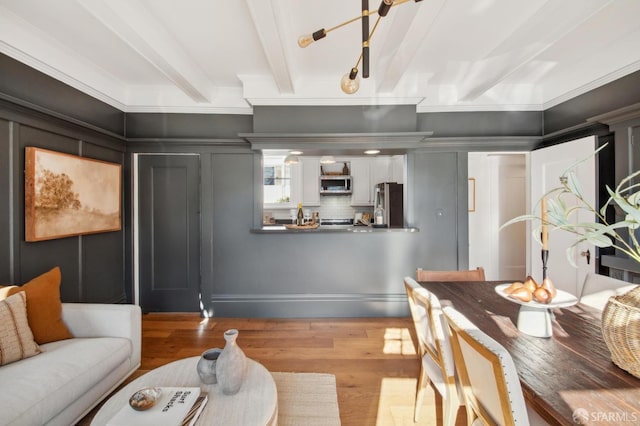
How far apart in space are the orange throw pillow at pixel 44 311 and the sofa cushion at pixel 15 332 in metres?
0.07

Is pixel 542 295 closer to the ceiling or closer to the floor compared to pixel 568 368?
closer to the ceiling

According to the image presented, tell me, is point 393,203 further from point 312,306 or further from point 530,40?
point 530,40

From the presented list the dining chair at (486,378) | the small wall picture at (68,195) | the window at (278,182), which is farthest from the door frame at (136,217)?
the dining chair at (486,378)

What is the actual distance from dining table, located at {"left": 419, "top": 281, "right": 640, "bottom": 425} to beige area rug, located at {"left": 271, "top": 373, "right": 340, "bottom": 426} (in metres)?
1.07

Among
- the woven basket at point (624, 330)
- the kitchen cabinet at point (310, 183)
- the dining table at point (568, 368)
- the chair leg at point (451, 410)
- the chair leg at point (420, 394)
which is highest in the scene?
the kitchen cabinet at point (310, 183)

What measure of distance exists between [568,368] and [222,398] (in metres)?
1.45

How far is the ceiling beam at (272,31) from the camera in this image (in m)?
1.82

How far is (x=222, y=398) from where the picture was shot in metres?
1.36

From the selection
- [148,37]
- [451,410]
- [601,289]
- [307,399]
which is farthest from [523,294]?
[148,37]

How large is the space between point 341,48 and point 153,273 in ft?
10.8

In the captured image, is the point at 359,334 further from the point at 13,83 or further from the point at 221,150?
the point at 13,83

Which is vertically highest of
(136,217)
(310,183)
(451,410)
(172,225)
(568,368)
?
(310,183)

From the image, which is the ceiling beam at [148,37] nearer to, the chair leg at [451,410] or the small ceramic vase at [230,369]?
the small ceramic vase at [230,369]

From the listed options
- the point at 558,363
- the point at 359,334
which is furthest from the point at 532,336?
the point at 359,334
